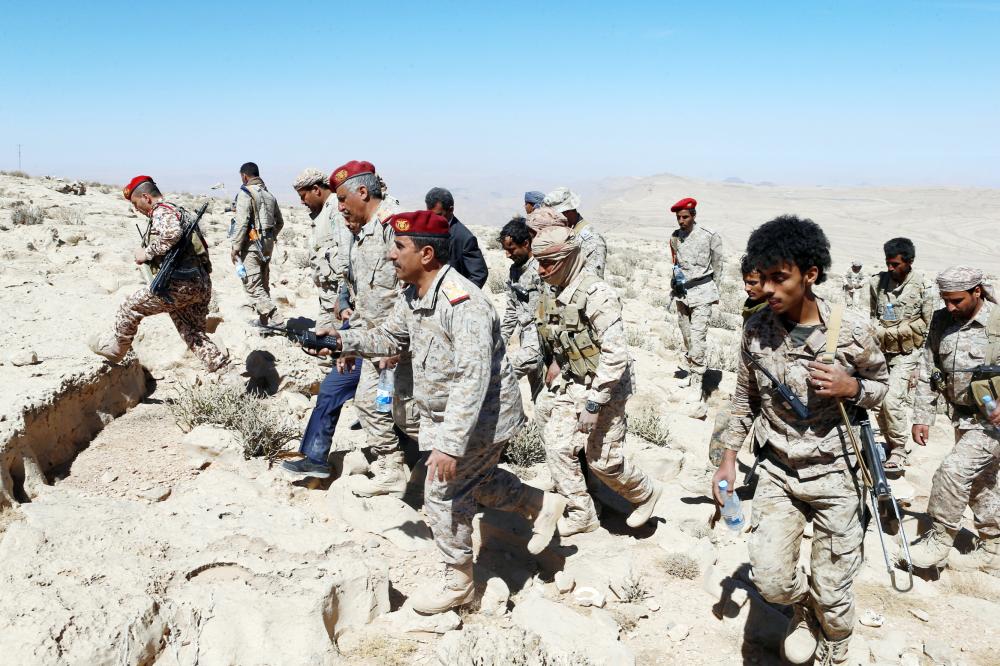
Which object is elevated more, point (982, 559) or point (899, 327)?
point (899, 327)

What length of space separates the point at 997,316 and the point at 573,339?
2.57 m

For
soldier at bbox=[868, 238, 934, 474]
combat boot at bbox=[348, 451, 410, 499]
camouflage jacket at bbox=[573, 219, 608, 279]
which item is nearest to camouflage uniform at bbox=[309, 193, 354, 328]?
combat boot at bbox=[348, 451, 410, 499]

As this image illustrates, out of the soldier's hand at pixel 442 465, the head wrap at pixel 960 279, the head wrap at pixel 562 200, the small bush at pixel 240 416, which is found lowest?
the small bush at pixel 240 416

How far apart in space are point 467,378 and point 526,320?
9.40 feet

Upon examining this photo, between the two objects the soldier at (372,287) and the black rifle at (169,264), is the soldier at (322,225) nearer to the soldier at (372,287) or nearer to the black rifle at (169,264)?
the black rifle at (169,264)

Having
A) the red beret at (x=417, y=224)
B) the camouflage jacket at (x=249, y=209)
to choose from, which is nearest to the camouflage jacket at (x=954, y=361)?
the red beret at (x=417, y=224)

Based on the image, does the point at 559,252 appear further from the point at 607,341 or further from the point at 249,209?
the point at 249,209

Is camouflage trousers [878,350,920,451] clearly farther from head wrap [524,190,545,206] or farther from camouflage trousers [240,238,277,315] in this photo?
camouflage trousers [240,238,277,315]

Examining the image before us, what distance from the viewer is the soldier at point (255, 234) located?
7.90m

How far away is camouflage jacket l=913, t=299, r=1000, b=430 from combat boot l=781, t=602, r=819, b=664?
5.92 ft

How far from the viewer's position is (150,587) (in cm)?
315

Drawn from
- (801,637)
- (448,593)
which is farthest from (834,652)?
(448,593)

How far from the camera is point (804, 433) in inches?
120

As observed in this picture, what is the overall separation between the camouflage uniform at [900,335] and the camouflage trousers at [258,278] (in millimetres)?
6511
